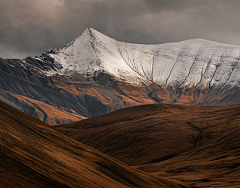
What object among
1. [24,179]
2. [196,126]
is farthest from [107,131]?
[24,179]

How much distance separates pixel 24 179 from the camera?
37.2m

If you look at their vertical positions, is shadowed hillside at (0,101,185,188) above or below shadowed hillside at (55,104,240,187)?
below

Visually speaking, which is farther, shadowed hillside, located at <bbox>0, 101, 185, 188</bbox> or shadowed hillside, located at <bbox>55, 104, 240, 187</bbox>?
shadowed hillside, located at <bbox>55, 104, 240, 187</bbox>

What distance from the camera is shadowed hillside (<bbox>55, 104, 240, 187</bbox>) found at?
348 feet

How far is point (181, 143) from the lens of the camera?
149875mm

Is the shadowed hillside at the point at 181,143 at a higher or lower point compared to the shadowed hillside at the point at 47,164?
higher

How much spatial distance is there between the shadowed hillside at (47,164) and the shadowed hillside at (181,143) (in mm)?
27632

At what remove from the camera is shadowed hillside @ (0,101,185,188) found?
38375 millimetres

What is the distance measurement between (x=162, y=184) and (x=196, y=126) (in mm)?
99791

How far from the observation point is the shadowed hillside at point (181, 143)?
348 feet

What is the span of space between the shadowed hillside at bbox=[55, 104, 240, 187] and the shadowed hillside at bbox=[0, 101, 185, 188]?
27.6 meters

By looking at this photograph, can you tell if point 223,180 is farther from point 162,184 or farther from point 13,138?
point 13,138

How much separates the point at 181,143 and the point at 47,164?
11225cm

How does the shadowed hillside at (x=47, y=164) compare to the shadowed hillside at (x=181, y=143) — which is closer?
the shadowed hillside at (x=47, y=164)
